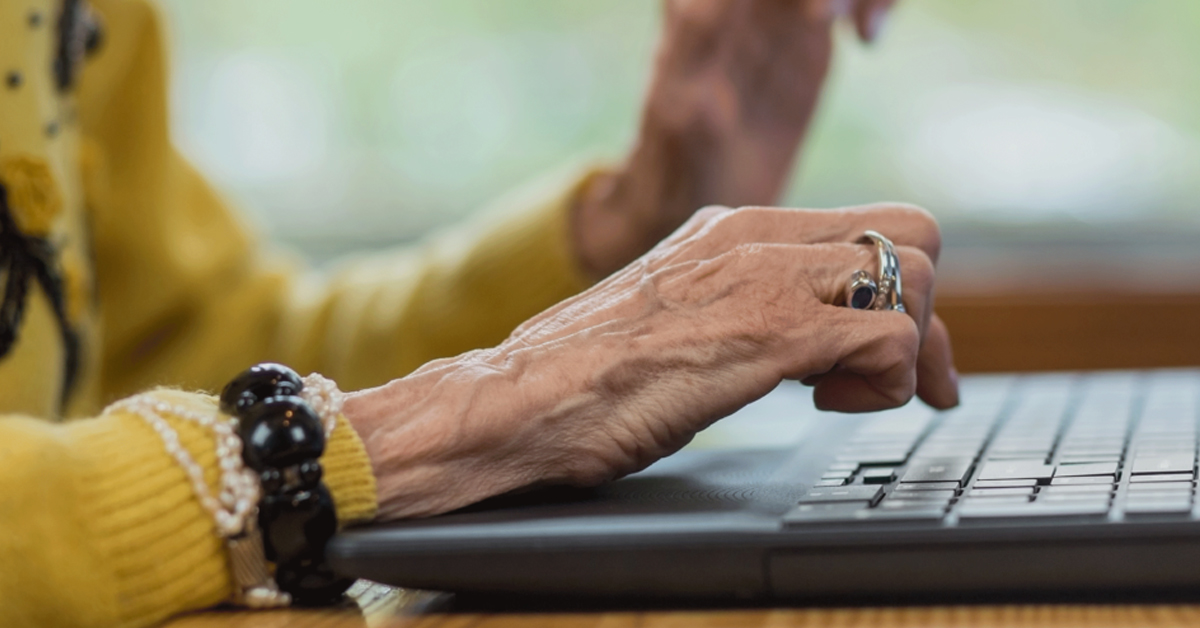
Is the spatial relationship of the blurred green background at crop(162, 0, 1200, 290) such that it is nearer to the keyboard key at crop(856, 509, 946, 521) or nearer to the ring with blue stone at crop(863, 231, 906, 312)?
the ring with blue stone at crop(863, 231, 906, 312)

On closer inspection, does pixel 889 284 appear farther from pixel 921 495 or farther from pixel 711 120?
pixel 711 120

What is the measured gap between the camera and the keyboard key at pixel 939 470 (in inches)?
16.9

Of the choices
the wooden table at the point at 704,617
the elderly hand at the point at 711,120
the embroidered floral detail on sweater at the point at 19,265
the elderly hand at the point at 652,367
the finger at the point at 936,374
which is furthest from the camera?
the elderly hand at the point at 711,120

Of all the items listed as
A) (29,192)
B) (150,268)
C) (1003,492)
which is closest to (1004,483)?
(1003,492)

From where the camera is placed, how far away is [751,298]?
0.48m

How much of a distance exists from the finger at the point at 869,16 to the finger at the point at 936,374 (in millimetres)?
277

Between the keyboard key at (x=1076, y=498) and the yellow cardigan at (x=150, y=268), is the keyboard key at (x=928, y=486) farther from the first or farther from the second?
the yellow cardigan at (x=150, y=268)

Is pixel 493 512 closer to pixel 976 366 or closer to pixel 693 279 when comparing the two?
pixel 693 279

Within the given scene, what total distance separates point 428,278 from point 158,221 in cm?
22

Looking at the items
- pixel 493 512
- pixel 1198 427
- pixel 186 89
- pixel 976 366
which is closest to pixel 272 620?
pixel 493 512

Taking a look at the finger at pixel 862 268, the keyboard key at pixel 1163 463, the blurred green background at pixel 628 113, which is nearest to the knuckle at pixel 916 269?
the finger at pixel 862 268

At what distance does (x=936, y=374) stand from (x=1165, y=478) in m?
0.15

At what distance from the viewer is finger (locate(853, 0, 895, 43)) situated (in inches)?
30.0

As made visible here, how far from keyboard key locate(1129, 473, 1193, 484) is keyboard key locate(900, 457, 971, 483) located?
55 mm
